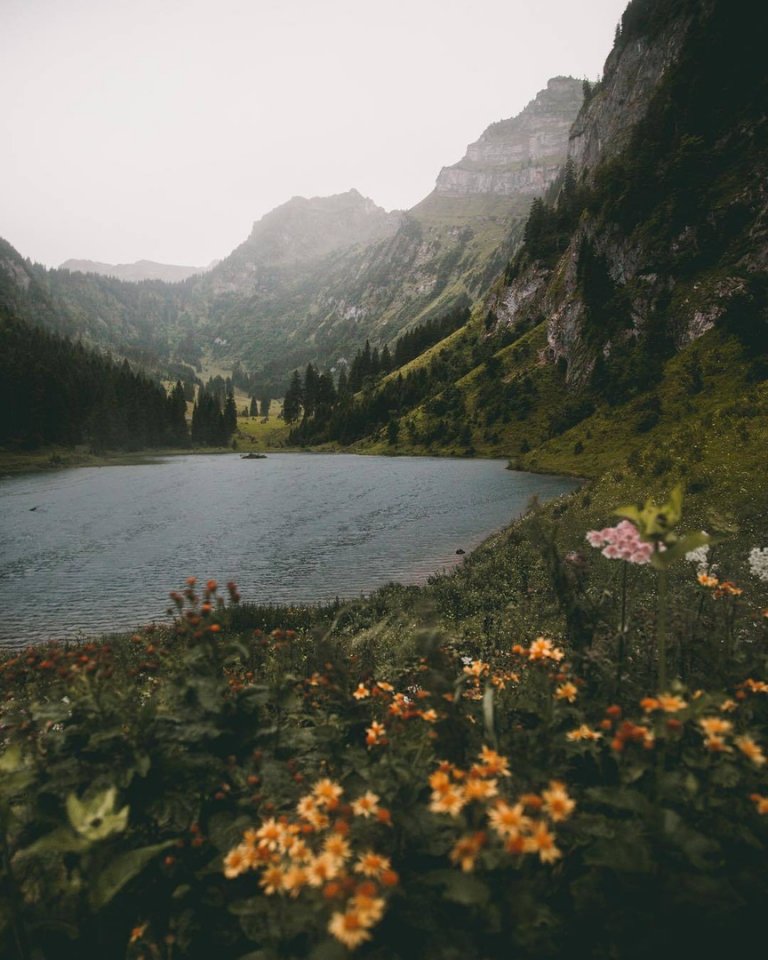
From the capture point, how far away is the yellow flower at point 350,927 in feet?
6.98

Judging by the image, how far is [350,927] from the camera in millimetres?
2184

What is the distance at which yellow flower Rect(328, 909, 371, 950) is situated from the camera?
213 cm

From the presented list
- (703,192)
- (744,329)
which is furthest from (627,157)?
(744,329)

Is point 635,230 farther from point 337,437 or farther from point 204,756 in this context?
point 204,756

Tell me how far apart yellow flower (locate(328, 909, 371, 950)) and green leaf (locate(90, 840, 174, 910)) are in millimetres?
1103

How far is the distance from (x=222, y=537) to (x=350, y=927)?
3690 centimetres

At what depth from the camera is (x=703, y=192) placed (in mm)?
80375

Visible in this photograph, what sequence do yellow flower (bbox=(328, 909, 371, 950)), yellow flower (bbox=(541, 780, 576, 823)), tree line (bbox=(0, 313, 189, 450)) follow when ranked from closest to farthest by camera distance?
yellow flower (bbox=(328, 909, 371, 950)), yellow flower (bbox=(541, 780, 576, 823)), tree line (bbox=(0, 313, 189, 450))

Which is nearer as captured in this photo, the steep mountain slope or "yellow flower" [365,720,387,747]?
"yellow flower" [365,720,387,747]

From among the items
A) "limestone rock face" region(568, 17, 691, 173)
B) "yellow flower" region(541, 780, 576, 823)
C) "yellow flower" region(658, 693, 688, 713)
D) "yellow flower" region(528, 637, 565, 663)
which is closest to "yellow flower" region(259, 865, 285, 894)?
"yellow flower" region(541, 780, 576, 823)

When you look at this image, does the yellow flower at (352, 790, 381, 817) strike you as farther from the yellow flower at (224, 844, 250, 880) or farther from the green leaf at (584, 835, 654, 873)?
the green leaf at (584, 835, 654, 873)

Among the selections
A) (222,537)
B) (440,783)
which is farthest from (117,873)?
(222,537)

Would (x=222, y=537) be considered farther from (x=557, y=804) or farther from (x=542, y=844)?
A: (x=542, y=844)

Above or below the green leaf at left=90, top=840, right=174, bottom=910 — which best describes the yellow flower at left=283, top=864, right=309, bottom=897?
above
